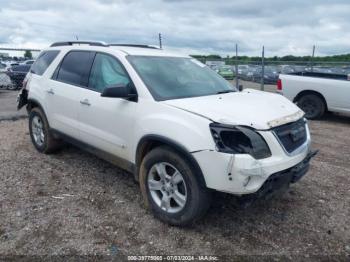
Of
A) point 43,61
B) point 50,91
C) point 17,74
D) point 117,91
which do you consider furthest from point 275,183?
point 17,74

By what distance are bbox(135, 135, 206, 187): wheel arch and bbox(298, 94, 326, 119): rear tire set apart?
696 centimetres

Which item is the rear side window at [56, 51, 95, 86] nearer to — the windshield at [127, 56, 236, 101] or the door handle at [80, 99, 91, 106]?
the door handle at [80, 99, 91, 106]

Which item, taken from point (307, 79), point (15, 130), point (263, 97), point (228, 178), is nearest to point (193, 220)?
point (228, 178)

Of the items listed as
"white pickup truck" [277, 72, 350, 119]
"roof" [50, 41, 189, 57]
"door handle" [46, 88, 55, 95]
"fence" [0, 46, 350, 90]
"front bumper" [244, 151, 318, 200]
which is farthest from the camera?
"fence" [0, 46, 350, 90]

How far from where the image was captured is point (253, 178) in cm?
286

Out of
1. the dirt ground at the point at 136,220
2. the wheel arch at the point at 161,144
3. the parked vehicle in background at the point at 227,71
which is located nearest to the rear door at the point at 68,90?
the dirt ground at the point at 136,220

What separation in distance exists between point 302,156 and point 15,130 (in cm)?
640

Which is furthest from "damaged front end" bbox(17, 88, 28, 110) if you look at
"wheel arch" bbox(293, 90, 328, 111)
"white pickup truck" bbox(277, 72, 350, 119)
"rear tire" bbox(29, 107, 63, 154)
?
"wheel arch" bbox(293, 90, 328, 111)

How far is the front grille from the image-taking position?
313 cm

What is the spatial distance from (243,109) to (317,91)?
6.67 metres

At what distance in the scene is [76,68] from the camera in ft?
15.2

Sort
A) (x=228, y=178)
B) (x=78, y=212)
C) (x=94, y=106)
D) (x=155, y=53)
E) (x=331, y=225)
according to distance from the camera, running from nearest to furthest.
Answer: (x=228, y=178) → (x=331, y=225) → (x=78, y=212) → (x=94, y=106) → (x=155, y=53)

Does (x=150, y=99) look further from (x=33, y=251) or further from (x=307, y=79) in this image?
(x=307, y=79)

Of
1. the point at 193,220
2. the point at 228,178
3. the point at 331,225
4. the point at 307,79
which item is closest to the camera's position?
the point at 228,178
